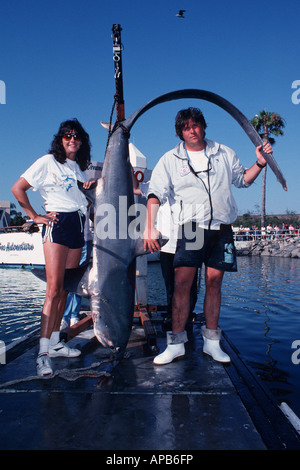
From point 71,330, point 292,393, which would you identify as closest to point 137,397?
point 71,330

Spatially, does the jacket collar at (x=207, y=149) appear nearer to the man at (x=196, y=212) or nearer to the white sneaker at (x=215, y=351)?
the man at (x=196, y=212)

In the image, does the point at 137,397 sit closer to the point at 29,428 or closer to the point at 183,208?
the point at 29,428

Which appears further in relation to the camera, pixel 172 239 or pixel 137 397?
pixel 172 239

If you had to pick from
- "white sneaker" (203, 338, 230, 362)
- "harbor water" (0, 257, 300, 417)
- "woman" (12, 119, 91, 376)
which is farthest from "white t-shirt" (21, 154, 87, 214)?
"harbor water" (0, 257, 300, 417)

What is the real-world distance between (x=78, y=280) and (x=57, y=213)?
57 cm

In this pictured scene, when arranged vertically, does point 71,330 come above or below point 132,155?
below

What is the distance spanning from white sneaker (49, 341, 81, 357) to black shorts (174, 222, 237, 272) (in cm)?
112

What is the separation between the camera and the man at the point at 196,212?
2.90 metres

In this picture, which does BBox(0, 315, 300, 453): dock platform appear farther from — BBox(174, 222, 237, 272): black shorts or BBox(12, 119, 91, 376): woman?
BBox(174, 222, 237, 272): black shorts

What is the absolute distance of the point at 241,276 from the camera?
13.6 m

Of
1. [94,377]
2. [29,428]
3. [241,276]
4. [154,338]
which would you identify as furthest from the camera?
[241,276]

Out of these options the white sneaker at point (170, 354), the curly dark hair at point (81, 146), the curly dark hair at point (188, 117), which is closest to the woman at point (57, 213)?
the curly dark hair at point (81, 146)

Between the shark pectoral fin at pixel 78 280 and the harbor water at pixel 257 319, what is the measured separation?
1.46 metres

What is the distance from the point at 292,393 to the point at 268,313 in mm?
3934
